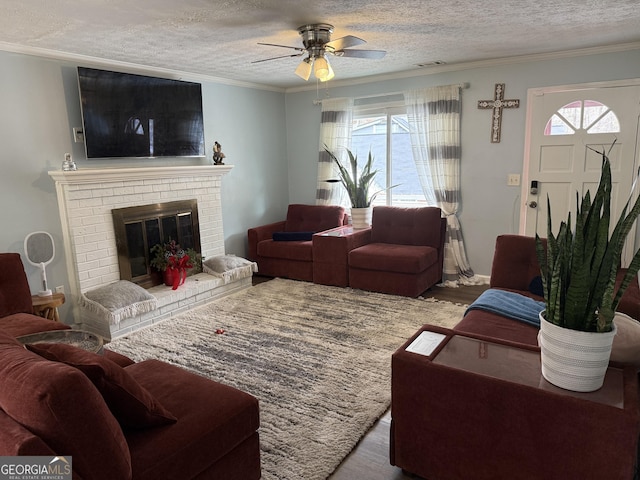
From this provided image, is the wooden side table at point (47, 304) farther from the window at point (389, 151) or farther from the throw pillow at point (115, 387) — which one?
the window at point (389, 151)

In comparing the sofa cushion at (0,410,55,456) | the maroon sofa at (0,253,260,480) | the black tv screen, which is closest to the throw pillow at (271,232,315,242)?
the black tv screen

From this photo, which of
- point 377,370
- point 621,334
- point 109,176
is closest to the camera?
point 621,334

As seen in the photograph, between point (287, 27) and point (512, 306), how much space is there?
244 centimetres

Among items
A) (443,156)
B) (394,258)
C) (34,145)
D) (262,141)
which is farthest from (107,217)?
(443,156)

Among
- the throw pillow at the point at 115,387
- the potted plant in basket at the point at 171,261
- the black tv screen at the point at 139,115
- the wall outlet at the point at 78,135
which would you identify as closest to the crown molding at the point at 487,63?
the black tv screen at the point at 139,115

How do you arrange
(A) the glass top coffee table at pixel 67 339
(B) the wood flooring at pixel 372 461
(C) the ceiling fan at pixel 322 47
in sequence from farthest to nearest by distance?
(C) the ceiling fan at pixel 322 47
(A) the glass top coffee table at pixel 67 339
(B) the wood flooring at pixel 372 461

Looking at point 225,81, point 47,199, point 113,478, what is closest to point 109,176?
point 47,199

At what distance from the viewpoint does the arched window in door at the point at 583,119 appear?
4129 mm

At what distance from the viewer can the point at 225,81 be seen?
Answer: 16.9 ft

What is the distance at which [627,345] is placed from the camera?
1.67 metres

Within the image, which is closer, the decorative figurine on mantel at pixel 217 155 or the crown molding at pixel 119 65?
the crown molding at pixel 119 65

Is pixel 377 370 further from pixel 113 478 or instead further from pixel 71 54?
pixel 71 54

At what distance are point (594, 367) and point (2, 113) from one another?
4.09 metres

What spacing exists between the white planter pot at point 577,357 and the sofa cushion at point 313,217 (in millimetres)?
3999
